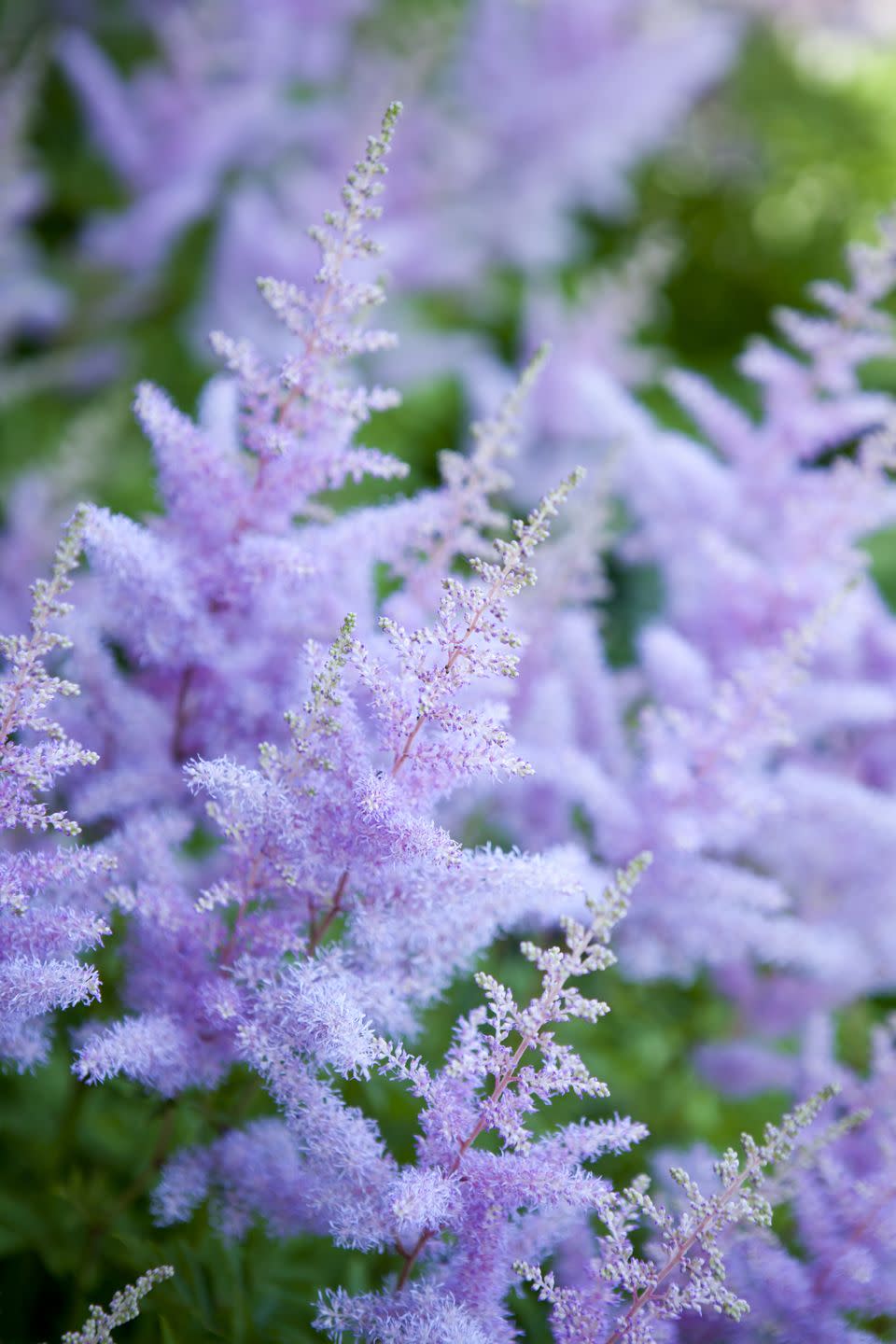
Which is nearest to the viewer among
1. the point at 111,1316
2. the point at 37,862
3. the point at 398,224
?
the point at 111,1316

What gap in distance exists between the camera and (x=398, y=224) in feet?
9.85

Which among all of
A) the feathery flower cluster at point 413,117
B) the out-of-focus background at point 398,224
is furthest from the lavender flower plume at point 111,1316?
the feathery flower cluster at point 413,117

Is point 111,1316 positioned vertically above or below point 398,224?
below

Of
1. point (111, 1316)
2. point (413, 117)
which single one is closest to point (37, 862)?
point (111, 1316)

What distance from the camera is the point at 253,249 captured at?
8.82ft

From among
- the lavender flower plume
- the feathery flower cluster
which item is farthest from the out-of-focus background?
the lavender flower plume

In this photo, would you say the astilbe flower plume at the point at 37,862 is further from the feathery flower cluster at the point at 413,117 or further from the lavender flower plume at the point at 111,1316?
the feathery flower cluster at the point at 413,117

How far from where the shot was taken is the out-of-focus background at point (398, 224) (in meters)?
1.46

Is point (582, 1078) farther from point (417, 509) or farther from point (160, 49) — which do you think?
point (160, 49)

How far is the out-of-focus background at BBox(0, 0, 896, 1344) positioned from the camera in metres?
1.46

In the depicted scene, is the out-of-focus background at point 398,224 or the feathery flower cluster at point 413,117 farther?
the feathery flower cluster at point 413,117

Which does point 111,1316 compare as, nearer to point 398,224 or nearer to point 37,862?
point 37,862

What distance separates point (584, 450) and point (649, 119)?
1.31 m

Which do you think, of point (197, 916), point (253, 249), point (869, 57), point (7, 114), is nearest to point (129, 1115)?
point (197, 916)
